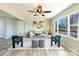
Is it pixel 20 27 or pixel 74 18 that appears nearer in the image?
pixel 74 18

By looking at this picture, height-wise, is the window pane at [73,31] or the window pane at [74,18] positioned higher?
the window pane at [74,18]

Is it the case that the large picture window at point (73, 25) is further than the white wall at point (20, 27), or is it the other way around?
the white wall at point (20, 27)

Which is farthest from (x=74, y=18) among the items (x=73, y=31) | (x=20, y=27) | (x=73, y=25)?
(x=20, y=27)

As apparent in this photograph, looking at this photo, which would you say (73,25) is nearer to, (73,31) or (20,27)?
(73,31)

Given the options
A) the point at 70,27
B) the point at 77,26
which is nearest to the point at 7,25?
the point at 70,27

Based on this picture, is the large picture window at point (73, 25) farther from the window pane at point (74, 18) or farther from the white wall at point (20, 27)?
the white wall at point (20, 27)

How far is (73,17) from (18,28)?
8.10 m

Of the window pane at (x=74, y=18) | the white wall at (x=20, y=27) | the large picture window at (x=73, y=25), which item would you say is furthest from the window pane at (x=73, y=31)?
the white wall at (x=20, y=27)

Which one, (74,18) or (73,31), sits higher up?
(74,18)

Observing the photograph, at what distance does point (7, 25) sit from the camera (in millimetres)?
10977

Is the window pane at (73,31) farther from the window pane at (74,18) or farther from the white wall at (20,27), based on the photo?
the white wall at (20,27)

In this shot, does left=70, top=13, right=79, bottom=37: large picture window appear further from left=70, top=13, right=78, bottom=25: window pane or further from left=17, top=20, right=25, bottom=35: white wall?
left=17, top=20, right=25, bottom=35: white wall

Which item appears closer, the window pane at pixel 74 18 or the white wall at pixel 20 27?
the window pane at pixel 74 18

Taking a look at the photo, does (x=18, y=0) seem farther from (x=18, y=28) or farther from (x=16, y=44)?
(x=18, y=28)
